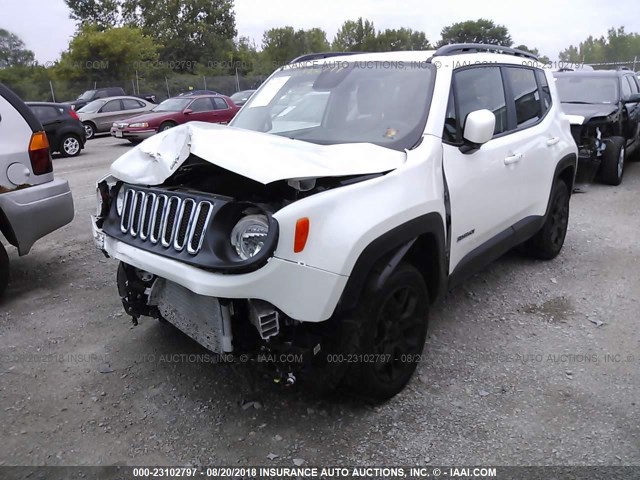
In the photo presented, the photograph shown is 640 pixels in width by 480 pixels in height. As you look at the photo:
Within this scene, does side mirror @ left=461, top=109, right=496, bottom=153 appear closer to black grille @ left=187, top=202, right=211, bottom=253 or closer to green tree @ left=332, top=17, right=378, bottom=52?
black grille @ left=187, top=202, right=211, bottom=253

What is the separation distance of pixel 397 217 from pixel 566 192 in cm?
322

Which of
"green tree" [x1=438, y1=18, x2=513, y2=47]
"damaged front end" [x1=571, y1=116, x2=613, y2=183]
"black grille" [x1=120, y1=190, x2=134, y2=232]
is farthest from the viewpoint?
"green tree" [x1=438, y1=18, x2=513, y2=47]

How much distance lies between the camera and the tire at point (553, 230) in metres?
5.04

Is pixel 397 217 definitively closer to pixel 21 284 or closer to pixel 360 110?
pixel 360 110

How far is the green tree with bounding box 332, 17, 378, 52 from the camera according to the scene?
66069 mm

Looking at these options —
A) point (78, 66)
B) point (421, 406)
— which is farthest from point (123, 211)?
point (78, 66)

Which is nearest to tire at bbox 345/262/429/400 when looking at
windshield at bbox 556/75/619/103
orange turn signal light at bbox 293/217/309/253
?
orange turn signal light at bbox 293/217/309/253

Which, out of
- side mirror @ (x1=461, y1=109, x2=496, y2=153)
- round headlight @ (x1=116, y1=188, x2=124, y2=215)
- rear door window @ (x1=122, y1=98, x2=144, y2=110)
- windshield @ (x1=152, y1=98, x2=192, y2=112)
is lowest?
round headlight @ (x1=116, y1=188, x2=124, y2=215)

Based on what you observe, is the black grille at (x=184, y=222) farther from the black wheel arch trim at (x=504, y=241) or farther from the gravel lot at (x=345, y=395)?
the black wheel arch trim at (x=504, y=241)

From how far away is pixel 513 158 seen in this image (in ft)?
13.1

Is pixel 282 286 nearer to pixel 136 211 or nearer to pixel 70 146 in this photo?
pixel 136 211

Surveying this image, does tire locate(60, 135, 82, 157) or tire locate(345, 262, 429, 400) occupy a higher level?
tire locate(60, 135, 82, 157)

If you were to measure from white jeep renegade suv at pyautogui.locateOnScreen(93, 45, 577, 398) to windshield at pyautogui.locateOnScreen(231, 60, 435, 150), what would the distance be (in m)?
0.01

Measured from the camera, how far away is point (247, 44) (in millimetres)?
61156
